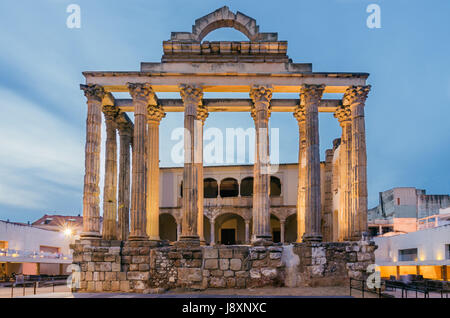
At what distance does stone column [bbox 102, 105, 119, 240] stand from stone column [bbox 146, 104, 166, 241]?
2301mm

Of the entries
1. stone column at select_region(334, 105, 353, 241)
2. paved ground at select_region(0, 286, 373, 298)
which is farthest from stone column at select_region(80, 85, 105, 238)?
stone column at select_region(334, 105, 353, 241)

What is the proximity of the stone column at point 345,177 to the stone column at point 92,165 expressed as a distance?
40.8 feet

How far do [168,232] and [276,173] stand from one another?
Result: 42.4ft

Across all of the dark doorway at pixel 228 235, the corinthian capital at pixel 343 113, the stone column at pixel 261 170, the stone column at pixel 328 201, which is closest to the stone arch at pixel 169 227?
the dark doorway at pixel 228 235

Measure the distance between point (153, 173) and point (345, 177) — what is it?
1041cm

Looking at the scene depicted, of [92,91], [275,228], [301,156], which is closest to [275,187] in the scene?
[275,228]

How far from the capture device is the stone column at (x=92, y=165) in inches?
802

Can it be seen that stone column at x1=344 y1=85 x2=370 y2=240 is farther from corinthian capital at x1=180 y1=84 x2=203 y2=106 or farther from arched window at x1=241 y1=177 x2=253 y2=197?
arched window at x1=241 y1=177 x2=253 y2=197

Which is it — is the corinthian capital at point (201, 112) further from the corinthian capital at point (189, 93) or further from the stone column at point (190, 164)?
the corinthian capital at point (189, 93)

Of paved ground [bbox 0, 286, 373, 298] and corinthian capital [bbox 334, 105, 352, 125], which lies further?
corinthian capital [bbox 334, 105, 352, 125]

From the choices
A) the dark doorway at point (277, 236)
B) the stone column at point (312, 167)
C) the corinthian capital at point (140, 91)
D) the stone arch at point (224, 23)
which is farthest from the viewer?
the dark doorway at point (277, 236)

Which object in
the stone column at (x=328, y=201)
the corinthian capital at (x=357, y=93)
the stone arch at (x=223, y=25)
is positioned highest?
the stone arch at (x=223, y=25)

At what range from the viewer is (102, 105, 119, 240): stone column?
23.6 meters

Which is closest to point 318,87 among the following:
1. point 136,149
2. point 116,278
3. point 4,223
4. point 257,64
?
point 257,64
